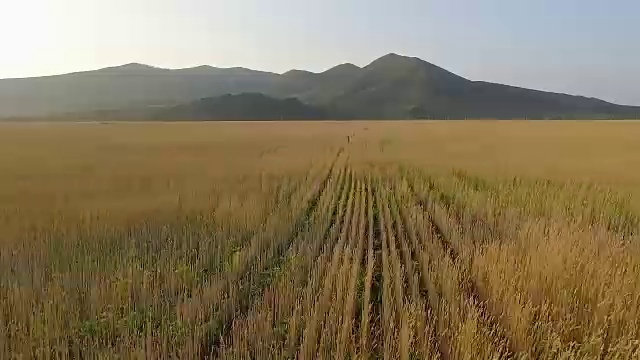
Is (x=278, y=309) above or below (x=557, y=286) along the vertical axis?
below

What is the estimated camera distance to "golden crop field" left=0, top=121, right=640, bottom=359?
4973 millimetres

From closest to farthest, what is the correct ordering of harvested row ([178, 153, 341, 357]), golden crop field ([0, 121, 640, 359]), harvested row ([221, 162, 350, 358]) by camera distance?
harvested row ([221, 162, 350, 358]), golden crop field ([0, 121, 640, 359]), harvested row ([178, 153, 341, 357])

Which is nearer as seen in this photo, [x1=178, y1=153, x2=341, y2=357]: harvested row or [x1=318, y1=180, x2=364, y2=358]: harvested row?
[x1=318, y1=180, x2=364, y2=358]: harvested row

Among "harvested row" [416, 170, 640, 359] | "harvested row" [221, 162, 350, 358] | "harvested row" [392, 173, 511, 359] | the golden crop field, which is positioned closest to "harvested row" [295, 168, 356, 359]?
the golden crop field

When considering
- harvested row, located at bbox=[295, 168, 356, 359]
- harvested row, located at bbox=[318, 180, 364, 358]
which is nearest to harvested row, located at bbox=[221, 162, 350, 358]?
harvested row, located at bbox=[295, 168, 356, 359]

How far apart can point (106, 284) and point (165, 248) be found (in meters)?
2.08

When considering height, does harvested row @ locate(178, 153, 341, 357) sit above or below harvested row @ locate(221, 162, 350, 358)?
below

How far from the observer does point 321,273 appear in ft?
22.7

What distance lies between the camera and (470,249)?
26.6ft

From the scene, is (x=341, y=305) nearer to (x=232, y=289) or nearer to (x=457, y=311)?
(x=457, y=311)

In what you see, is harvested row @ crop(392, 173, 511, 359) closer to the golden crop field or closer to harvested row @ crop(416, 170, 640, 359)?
the golden crop field

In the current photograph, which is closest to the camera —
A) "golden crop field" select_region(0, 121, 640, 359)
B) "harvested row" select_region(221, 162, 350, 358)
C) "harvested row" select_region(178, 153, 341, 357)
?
"harvested row" select_region(221, 162, 350, 358)

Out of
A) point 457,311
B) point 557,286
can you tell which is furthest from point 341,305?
point 557,286

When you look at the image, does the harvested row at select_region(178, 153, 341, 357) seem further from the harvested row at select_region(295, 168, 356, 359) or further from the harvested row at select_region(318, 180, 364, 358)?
the harvested row at select_region(318, 180, 364, 358)
